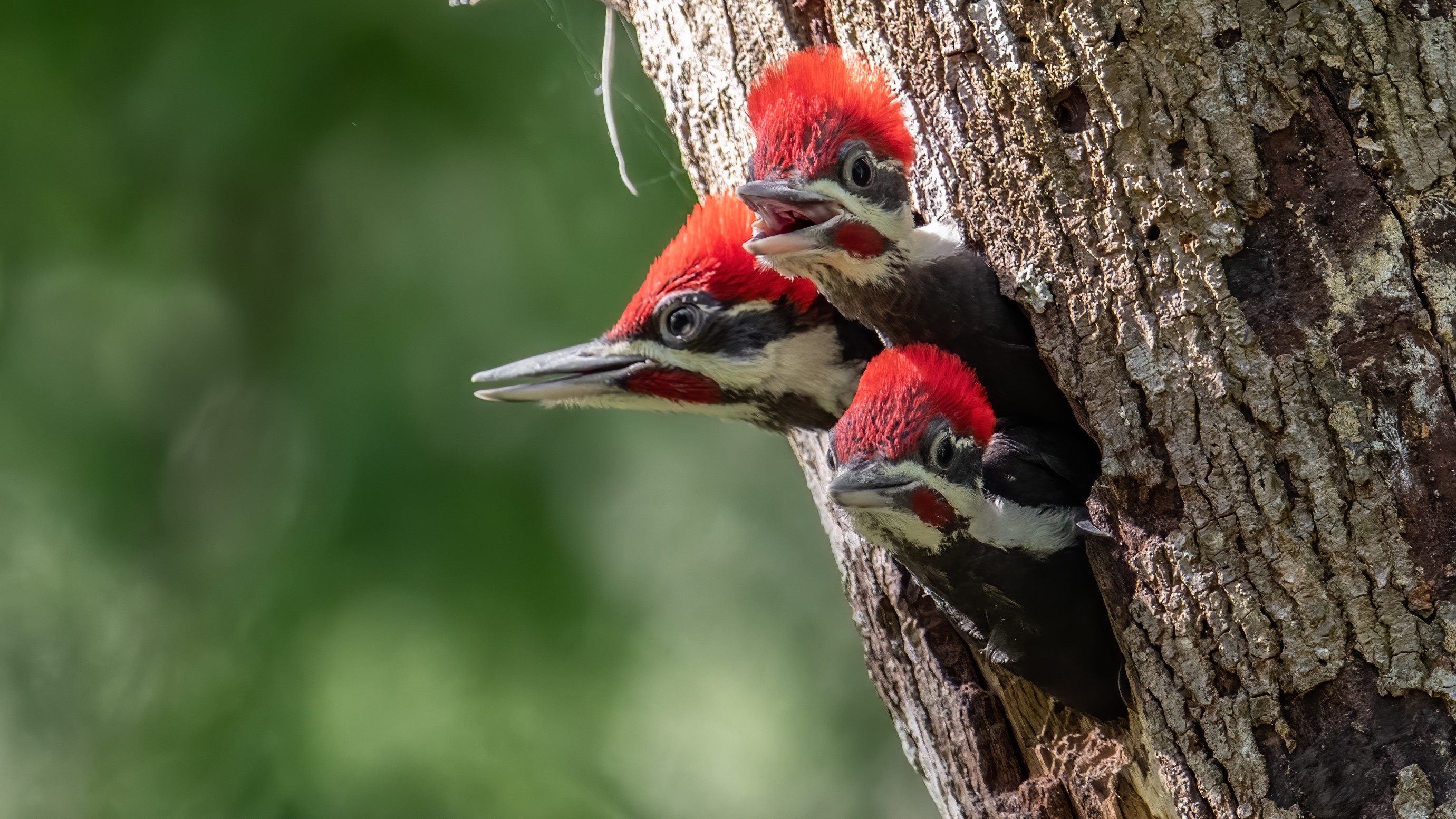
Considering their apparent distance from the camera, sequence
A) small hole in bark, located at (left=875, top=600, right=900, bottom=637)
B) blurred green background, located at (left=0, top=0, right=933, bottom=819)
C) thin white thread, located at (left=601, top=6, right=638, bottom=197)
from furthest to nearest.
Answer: blurred green background, located at (left=0, top=0, right=933, bottom=819), thin white thread, located at (left=601, top=6, right=638, bottom=197), small hole in bark, located at (left=875, top=600, right=900, bottom=637)

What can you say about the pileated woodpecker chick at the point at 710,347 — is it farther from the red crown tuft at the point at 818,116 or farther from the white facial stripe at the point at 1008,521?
the white facial stripe at the point at 1008,521

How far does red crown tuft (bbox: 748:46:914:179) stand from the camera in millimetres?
1209

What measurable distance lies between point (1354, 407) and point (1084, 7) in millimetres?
486

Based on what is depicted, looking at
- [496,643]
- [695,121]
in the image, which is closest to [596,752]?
[496,643]

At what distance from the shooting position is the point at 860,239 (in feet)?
4.09

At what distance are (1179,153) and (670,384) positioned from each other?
67cm

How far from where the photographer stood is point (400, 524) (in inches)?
135

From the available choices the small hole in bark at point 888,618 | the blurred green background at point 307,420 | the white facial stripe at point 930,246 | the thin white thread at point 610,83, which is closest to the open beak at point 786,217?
the white facial stripe at point 930,246

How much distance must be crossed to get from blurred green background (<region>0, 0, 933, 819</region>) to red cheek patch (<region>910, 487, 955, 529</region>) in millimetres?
2276

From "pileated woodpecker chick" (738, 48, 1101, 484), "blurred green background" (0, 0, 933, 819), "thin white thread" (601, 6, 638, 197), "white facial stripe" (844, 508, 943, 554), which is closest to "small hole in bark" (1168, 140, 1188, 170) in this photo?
"pileated woodpecker chick" (738, 48, 1101, 484)

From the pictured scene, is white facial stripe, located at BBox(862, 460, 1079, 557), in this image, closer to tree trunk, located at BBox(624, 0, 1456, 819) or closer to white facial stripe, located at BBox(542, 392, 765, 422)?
tree trunk, located at BBox(624, 0, 1456, 819)

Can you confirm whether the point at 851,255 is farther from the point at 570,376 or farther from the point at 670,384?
the point at 570,376

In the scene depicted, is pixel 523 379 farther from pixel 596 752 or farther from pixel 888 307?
pixel 596 752

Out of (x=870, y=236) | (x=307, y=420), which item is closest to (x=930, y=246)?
(x=870, y=236)
